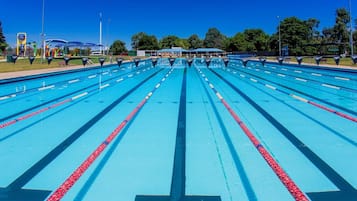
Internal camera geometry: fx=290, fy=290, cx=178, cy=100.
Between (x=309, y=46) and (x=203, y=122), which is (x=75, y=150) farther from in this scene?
(x=309, y=46)

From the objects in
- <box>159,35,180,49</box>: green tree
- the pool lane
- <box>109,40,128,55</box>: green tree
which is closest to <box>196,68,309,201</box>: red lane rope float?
the pool lane

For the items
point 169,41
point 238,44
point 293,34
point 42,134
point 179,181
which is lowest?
point 179,181

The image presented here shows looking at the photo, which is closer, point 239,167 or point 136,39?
point 239,167

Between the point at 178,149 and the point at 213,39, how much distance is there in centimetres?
8141

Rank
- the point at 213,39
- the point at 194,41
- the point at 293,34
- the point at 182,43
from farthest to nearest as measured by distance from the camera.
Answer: the point at 213,39 → the point at 194,41 → the point at 182,43 → the point at 293,34

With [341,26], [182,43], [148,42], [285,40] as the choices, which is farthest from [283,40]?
[148,42]

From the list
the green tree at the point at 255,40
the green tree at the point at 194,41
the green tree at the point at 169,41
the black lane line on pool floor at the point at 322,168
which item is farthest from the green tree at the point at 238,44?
the black lane line on pool floor at the point at 322,168

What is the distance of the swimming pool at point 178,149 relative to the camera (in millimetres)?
2311

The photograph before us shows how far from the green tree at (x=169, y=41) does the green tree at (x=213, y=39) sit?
11.1 metres

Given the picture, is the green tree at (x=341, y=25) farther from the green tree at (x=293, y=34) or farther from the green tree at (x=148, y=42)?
the green tree at (x=148, y=42)

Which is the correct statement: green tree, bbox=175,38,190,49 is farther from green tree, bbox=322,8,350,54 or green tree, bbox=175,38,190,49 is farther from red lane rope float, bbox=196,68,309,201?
red lane rope float, bbox=196,68,309,201

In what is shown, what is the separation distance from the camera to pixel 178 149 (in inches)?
130

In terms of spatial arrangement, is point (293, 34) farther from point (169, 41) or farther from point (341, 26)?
point (169, 41)

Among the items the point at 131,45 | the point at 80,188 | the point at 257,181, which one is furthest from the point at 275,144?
the point at 131,45
